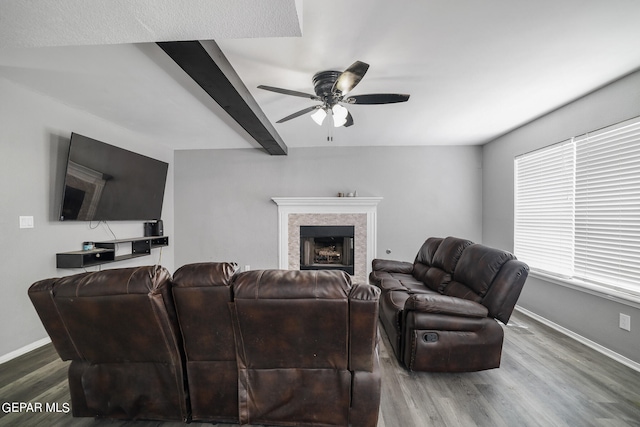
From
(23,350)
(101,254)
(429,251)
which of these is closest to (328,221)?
(429,251)

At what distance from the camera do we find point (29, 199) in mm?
A: 2549

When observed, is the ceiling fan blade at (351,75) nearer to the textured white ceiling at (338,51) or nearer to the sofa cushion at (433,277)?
the textured white ceiling at (338,51)

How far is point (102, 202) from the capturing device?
Result: 3211 mm

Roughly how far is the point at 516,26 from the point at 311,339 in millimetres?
2362

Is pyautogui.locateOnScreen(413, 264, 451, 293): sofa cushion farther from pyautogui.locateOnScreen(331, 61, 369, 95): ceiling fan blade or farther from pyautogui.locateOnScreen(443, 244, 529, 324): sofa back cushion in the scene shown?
pyautogui.locateOnScreen(331, 61, 369, 95): ceiling fan blade

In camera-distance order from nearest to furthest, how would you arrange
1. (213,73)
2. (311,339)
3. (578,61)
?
(311,339), (213,73), (578,61)

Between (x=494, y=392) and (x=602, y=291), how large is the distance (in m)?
1.62

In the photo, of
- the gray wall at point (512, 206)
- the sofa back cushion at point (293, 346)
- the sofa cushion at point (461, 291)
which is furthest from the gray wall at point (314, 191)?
the sofa back cushion at point (293, 346)

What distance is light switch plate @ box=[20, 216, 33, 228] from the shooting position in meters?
2.49

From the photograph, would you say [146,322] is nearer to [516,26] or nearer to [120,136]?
[516,26]

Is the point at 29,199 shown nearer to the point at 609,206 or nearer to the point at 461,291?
the point at 461,291

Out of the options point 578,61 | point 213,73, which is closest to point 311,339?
point 213,73

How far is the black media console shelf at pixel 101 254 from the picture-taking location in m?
2.73

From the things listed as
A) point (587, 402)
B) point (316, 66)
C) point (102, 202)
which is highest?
point (316, 66)
